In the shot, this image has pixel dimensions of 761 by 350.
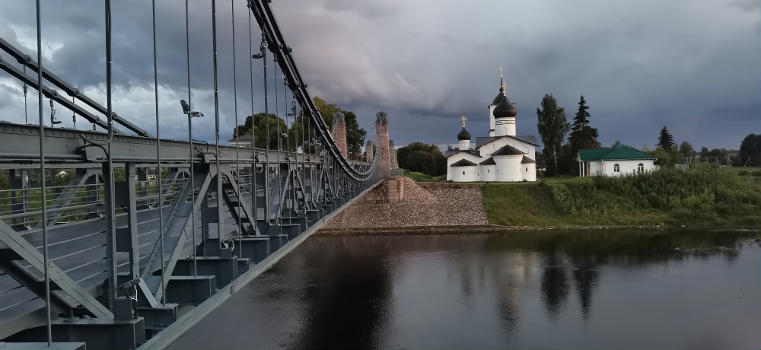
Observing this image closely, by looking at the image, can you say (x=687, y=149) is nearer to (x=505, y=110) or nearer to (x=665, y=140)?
(x=665, y=140)

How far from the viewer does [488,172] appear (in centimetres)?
4744

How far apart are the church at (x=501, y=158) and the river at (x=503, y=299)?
18219 millimetres

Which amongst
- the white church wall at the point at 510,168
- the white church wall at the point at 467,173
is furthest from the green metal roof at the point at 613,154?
the white church wall at the point at 467,173

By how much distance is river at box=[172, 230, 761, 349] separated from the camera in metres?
14.3

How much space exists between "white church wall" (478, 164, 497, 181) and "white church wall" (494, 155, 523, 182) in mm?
614

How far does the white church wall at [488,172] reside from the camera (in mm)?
46969

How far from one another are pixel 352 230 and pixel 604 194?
19287 mm

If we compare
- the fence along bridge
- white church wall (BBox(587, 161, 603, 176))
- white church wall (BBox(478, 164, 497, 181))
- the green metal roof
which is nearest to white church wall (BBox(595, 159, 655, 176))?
the green metal roof

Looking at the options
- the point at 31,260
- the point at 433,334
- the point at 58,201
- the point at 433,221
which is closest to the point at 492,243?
the point at 433,221

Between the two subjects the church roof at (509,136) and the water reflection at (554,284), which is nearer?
the water reflection at (554,284)

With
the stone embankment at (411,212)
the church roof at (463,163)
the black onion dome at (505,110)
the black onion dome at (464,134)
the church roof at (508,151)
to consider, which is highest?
the black onion dome at (505,110)

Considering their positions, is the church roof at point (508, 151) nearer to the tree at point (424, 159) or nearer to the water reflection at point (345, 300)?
the tree at point (424, 159)

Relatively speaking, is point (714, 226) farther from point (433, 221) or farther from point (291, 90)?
point (291, 90)

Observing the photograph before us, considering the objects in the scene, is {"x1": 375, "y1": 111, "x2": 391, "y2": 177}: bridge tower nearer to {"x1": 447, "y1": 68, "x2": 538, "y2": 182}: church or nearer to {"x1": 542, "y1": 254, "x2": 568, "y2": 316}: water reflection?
{"x1": 447, "y1": 68, "x2": 538, "y2": 182}: church
